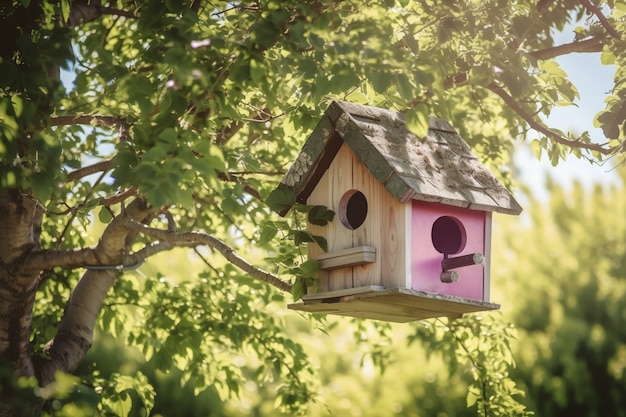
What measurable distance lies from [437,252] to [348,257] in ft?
1.38

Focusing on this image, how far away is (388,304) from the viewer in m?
4.19

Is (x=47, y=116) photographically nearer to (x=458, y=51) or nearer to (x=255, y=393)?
(x=458, y=51)

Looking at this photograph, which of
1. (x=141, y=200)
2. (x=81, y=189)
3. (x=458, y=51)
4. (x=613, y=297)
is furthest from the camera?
(x=613, y=297)

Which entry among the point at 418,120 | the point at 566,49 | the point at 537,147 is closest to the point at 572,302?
the point at 537,147

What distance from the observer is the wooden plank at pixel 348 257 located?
407 cm

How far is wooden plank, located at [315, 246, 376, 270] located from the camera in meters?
4.07

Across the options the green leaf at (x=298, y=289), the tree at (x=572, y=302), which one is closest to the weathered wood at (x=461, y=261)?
the green leaf at (x=298, y=289)

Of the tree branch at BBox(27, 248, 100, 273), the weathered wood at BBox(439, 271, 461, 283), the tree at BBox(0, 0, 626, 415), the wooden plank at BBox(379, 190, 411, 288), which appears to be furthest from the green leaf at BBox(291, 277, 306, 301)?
the tree branch at BBox(27, 248, 100, 273)

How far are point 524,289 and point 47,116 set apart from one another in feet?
20.5

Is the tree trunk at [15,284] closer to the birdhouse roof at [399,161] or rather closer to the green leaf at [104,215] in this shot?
the green leaf at [104,215]

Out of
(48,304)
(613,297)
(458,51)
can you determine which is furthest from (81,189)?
(613,297)

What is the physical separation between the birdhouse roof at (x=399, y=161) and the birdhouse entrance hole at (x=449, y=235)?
0.19 metres

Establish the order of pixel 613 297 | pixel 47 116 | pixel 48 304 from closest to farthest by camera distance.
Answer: pixel 47 116
pixel 48 304
pixel 613 297

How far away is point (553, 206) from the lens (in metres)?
10.3
